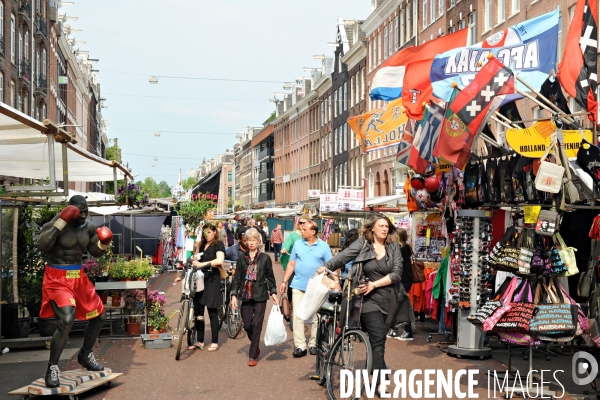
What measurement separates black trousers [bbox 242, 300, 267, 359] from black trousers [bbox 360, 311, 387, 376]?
248cm

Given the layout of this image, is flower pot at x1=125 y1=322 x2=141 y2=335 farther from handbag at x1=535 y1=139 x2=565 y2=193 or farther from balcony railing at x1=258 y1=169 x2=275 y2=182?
balcony railing at x1=258 y1=169 x2=275 y2=182

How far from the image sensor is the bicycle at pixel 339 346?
7523 mm

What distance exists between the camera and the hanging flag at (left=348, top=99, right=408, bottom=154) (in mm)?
14672

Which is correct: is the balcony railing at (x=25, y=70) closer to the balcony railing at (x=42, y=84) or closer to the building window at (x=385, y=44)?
the balcony railing at (x=42, y=84)

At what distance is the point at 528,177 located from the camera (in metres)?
9.33

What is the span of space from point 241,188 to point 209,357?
4697 inches

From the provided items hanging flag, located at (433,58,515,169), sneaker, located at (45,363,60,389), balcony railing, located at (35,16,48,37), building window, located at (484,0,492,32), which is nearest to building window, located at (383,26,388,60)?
building window, located at (484,0,492,32)

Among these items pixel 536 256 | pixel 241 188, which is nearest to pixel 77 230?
pixel 536 256

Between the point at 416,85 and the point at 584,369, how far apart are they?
5111 millimetres

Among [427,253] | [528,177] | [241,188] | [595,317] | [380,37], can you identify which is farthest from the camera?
[241,188]

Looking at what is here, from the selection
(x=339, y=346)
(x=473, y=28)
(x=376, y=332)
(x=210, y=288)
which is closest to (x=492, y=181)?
(x=376, y=332)

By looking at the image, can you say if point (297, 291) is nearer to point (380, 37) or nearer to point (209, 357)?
point (209, 357)

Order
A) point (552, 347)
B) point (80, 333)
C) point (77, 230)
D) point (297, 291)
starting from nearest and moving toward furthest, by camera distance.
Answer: point (77, 230)
point (297, 291)
point (552, 347)
point (80, 333)

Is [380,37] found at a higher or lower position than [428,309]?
higher
